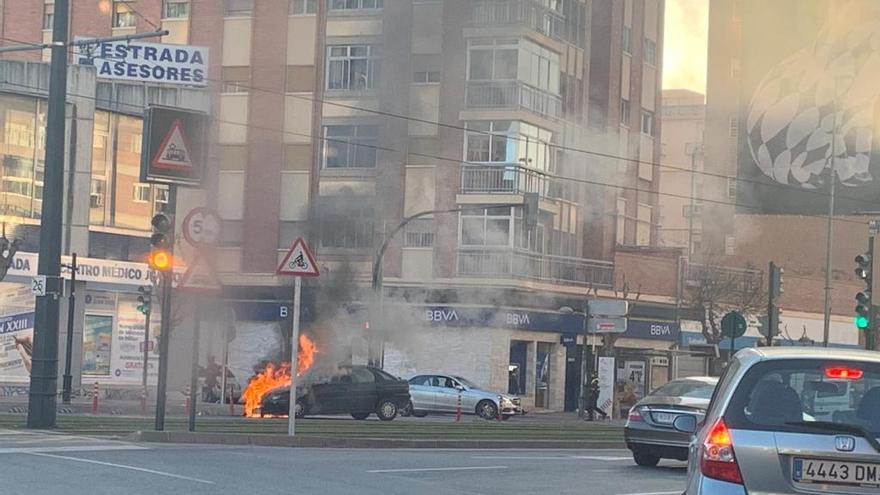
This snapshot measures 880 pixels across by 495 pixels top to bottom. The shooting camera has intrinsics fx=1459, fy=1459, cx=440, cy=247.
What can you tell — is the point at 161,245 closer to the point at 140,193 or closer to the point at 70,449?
the point at 70,449

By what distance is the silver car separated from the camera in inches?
323

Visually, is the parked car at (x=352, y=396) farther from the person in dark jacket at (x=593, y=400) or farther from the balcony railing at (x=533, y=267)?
the balcony railing at (x=533, y=267)

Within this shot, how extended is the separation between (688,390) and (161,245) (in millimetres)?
8154

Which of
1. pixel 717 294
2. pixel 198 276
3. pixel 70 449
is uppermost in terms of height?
pixel 717 294

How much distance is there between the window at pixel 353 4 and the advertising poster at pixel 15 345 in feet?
50.7

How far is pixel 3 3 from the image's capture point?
56125 millimetres

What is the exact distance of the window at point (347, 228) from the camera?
38.2 meters

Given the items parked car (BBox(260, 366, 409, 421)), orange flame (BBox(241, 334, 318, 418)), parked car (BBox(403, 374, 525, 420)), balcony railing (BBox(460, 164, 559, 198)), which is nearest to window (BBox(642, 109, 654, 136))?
balcony railing (BBox(460, 164, 559, 198))

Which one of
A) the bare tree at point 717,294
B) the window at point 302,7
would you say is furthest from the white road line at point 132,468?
the bare tree at point 717,294

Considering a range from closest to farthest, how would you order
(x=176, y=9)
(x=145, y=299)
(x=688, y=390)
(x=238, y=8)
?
(x=688, y=390), (x=238, y=8), (x=145, y=299), (x=176, y=9)

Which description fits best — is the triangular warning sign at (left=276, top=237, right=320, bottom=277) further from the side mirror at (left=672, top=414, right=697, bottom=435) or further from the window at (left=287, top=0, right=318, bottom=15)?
the window at (left=287, top=0, right=318, bottom=15)

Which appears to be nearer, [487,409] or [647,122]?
[487,409]

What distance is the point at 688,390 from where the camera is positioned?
2034cm

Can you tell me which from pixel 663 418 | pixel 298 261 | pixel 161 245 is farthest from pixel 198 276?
pixel 663 418
